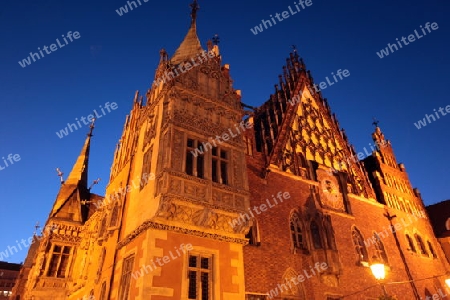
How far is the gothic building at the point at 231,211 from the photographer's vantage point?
1067 centimetres

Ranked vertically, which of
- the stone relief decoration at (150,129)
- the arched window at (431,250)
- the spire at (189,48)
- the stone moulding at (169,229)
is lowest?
the stone moulding at (169,229)

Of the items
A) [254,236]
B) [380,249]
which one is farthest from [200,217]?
[380,249]

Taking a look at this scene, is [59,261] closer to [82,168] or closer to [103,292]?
[103,292]

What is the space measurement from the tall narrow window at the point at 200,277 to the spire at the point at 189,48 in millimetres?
9580

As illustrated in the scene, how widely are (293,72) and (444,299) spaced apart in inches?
675

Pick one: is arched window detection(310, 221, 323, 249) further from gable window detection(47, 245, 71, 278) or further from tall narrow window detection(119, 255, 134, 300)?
→ gable window detection(47, 245, 71, 278)

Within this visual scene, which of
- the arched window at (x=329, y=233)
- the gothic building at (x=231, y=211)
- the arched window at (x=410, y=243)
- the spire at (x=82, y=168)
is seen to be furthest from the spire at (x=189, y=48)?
the arched window at (x=410, y=243)

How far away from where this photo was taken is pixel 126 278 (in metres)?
10.8

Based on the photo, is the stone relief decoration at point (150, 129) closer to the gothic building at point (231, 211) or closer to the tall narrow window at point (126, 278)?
the gothic building at point (231, 211)

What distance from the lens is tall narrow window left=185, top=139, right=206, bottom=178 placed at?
12.0 metres

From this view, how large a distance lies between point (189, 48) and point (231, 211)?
369 inches

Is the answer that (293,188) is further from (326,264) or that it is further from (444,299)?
(444,299)

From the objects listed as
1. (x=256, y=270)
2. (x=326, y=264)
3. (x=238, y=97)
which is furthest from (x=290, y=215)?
(x=238, y=97)

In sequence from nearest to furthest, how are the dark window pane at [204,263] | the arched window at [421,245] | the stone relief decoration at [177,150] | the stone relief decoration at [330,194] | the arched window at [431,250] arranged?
the dark window pane at [204,263] → the stone relief decoration at [177,150] → the stone relief decoration at [330,194] → the arched window at [421,245] → the arched window at [431,250]
